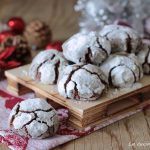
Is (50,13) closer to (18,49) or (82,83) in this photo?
(18,49)

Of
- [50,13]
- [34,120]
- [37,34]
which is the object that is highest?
[34,120]

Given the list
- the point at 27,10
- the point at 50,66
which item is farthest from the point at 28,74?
the point at 27,10

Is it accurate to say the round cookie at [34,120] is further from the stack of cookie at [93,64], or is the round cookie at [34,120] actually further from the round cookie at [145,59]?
the round cookie at [145,59]

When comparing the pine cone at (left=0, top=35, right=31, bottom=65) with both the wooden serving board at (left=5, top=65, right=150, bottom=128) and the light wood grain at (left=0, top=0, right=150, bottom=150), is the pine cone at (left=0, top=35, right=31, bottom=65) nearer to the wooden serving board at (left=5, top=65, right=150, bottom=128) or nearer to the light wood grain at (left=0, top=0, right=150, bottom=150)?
the wooden serving board at (left=5, top=65, right=150, bottom=128)

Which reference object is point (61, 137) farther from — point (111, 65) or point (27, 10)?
point (27, 10)

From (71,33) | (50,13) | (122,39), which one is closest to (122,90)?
(122,39)

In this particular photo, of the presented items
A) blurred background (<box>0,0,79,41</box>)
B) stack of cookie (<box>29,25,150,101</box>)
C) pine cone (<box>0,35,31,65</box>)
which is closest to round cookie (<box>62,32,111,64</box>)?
stack of cookie (<box>29,25,150,101</box>)
